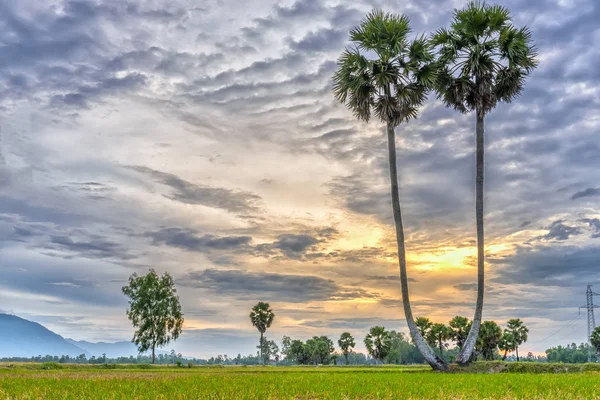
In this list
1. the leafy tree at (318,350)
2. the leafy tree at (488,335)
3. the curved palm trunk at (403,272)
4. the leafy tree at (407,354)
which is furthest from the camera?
the leafy tree at (407,354)

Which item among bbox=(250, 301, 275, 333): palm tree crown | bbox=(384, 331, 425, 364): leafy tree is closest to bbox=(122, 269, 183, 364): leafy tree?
bbox=(250, 301, 275, 333): palm tree crown

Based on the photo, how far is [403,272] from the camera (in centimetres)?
A: 3600

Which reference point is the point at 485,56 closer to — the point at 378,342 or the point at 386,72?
the point at 386,72

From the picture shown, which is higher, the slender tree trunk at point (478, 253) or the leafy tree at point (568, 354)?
the slender tree trunk at point (478, 253)

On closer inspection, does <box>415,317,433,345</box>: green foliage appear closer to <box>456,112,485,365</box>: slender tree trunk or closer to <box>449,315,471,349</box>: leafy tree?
<box>449,315,471,349</box>: leafy tree

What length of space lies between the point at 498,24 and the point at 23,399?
3975 centimetres

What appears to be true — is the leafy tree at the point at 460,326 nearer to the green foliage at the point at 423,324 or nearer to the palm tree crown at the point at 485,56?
the green foliage at the point at 423,324

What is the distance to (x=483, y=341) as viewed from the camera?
3339 inches

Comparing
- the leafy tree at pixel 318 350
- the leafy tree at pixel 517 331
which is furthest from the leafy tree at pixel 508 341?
the leafy tree at pixel 318 350

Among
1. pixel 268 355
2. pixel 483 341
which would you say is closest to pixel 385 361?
pixel 483 341

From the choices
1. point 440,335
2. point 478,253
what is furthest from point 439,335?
point 478,253

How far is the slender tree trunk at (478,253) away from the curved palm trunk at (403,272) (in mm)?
2096

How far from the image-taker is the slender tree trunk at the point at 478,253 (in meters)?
35.1

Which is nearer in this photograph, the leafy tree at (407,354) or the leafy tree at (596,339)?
the leafy tree at (596,339)
